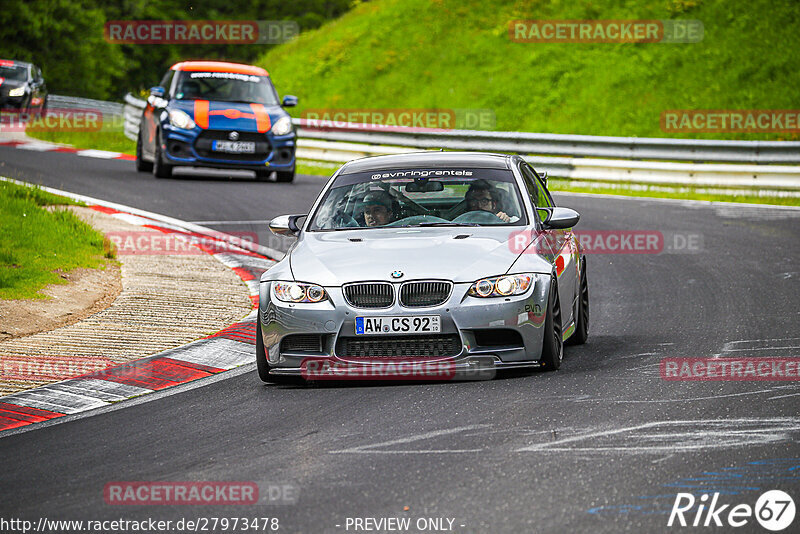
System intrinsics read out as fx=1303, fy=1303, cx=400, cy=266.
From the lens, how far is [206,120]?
2058 cm

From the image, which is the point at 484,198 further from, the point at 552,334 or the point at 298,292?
the point at 298,292

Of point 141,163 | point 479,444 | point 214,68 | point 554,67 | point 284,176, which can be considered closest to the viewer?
point 479,444

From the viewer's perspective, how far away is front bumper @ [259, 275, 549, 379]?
781 cm

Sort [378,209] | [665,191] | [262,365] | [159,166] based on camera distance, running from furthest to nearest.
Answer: [665,191] → [159,166] → [378,209] → [262,365]

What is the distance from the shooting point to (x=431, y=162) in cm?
952

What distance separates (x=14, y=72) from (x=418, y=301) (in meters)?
31.6

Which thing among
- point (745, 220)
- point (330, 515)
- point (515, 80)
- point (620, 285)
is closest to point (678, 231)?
point (745, 220)

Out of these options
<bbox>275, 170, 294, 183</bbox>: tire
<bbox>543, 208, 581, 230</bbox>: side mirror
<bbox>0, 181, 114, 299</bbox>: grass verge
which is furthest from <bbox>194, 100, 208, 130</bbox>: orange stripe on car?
<bbox>543, 208, 581, 230</bbox>: side mirror

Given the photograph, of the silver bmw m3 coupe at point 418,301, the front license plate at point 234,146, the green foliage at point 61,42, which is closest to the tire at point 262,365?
the silver bmw m3 coupe at point 418,301

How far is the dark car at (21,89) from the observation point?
36.2 meters

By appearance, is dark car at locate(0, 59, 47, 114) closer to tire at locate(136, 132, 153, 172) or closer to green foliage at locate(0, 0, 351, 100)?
tire at locate(136, 132, 153, 172)

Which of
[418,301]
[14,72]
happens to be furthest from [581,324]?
[14,72]

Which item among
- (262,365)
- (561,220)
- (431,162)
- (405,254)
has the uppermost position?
(431,162)

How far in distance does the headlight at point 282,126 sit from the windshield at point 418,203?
11578mm
